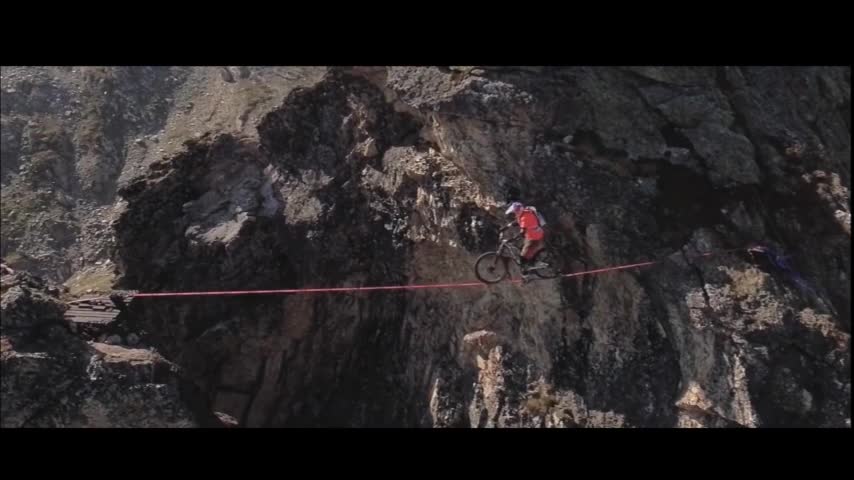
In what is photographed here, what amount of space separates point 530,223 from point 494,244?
7.73ft

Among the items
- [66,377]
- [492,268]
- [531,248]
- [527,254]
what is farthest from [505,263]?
[66,377]

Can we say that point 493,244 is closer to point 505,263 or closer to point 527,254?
point 505,263

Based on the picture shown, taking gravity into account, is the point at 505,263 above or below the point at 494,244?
below

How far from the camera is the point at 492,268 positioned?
1592 cm

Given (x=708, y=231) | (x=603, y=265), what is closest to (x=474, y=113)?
(x=603, y=265)

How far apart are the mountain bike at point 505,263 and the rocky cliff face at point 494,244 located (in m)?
0.66

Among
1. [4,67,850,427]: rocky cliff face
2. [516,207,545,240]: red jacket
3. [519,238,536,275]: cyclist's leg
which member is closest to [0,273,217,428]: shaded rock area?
[4,67,850,427]: rocky cliff face

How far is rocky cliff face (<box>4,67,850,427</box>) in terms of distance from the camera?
14.9 metres

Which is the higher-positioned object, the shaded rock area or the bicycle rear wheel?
the bicycle rear wheel

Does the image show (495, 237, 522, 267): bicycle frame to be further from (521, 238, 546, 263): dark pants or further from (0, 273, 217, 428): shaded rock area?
(0, 273, 217, 428): shaded rock area

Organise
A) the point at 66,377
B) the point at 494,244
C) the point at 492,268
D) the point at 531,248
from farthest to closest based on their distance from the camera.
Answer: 1. the point at 494,244
2. the point at 492,268
3. the point at 531,248
4. the point at 66,377

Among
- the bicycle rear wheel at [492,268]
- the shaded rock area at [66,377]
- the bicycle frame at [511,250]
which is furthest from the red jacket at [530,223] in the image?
the shaded rock area at [66,377]

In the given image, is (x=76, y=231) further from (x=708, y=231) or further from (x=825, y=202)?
(x=825, y=202)

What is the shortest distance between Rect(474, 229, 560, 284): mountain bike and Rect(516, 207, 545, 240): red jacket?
1.64 feet
